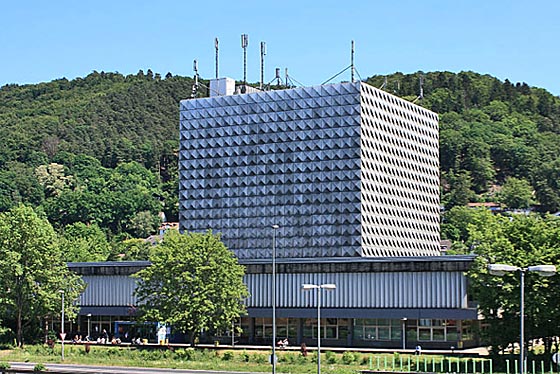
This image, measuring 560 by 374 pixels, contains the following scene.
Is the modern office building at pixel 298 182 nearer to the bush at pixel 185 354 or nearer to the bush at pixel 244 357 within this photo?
the bush at pixel 185 354

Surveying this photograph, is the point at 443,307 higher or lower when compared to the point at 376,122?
lower

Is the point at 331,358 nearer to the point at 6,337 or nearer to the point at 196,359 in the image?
the point at 196,359

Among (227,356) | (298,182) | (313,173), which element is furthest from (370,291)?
(298,182)

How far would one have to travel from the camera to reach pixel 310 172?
139875 mm

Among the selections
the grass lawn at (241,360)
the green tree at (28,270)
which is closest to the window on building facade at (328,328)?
the grass lawn at (241,360)

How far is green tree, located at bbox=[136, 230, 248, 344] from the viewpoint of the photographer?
8950 centimetres

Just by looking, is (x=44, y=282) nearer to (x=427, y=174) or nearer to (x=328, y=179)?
(x=328, y=179)

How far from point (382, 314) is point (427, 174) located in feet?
204

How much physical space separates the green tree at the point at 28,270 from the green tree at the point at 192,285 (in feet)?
30.8

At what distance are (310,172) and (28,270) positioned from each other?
5523cm

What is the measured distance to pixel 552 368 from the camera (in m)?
64.7

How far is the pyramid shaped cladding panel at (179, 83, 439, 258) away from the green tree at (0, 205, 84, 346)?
1961 inches

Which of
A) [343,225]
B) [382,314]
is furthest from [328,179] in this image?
[382,314]

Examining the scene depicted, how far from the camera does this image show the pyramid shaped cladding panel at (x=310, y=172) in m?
136
